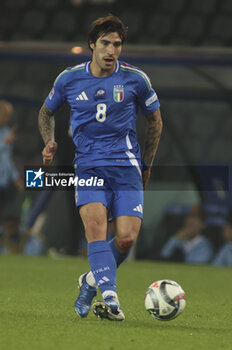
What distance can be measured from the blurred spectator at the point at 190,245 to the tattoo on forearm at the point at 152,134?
21.8ft

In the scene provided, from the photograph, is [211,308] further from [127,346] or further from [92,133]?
[127,346]

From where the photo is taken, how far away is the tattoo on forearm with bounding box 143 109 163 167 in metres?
5.74

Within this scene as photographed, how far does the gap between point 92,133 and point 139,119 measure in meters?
8.82

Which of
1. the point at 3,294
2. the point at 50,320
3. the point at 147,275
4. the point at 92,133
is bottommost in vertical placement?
the point at 147,275

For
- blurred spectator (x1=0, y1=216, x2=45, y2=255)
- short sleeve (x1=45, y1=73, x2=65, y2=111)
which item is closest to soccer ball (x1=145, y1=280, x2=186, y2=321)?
short sleeve (x1=45, y1=73, x2=65, y2=111)

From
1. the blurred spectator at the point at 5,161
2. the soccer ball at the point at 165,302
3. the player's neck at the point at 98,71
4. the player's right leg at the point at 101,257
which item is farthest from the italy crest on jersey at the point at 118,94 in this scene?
the blurred spectator at the point at 5,161

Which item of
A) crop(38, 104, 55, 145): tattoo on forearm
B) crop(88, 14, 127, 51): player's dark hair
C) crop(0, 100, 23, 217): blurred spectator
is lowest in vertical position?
crop(0, 100, 23, 217): blurred spectator

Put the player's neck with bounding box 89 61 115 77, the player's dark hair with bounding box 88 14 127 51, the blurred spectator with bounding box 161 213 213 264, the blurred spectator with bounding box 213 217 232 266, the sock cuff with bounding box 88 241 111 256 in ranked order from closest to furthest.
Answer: the sock cuff with bounding box 88 241 111 256 → the player's dark hair with bounding box 88 14 127 51 → the player's neck with bounding box 89 61 115 77 → the blurred spectator with bounding box 213 217 232 266 → the blurred spectator with bounding box 161 213 213 264

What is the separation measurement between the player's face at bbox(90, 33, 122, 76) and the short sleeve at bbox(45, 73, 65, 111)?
28 centimetres

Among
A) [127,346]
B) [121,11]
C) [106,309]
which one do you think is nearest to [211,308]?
[106,309]

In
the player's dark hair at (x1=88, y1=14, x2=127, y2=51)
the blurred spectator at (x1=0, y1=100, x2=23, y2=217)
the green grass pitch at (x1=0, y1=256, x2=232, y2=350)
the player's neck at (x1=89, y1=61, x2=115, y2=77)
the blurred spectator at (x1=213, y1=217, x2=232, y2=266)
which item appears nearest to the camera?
the green grass pitch at (x1=0, y1=256, x2=232, y2=350)

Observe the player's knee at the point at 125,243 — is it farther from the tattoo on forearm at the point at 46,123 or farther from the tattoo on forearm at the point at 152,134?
the tattoo on forearm at the point at 46,123

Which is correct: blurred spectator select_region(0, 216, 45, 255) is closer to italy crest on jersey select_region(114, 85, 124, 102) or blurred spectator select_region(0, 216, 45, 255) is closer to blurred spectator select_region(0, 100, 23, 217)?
blurred spectator select_region(0, 100, 23, 217)

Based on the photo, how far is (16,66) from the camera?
61.9 ft
